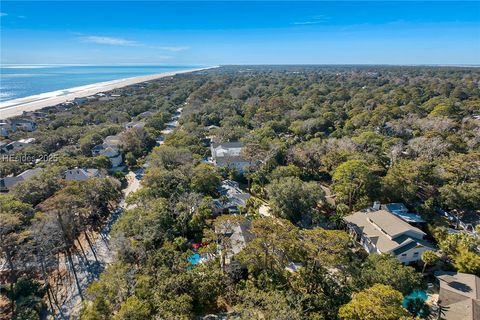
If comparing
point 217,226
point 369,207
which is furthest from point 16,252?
point 369,207

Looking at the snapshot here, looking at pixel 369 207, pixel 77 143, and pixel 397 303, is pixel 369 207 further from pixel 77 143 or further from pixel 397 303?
pixel 77 143

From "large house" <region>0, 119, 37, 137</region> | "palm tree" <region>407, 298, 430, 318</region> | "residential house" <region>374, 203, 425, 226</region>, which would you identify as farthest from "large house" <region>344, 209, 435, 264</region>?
"large house" <region>0, 119, 37, 137</region>

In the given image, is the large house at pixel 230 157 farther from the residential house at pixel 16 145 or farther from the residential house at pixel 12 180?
the residential house at pixel 16 145

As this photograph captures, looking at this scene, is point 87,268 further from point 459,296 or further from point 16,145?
point 16,145

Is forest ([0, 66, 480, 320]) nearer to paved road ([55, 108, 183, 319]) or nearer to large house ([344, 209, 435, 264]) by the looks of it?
paved road ([55, 108, 183, 319])

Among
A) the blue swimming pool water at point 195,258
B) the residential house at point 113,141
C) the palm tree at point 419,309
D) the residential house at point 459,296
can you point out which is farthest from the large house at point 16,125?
the residential house at point 459,296

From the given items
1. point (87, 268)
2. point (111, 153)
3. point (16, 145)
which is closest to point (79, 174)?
point (111, 153)
